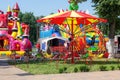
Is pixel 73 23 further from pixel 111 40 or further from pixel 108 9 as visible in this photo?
pixel 111 40

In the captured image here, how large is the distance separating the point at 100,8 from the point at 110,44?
341cm

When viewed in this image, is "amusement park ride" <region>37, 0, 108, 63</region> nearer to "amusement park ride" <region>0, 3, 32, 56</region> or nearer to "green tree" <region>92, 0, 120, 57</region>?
"green tree" <region>92, 0, 120, 57</region>

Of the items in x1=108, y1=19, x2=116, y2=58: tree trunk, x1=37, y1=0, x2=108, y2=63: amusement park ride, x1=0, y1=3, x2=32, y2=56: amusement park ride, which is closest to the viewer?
x1=37, y1=0, x2=108, y2=63: amusement park ride

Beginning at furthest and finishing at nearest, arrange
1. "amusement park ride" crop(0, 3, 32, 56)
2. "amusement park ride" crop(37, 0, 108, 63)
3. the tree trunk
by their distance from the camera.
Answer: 1. the tree trunk
2. "amusement park ride" crop(0, 3, 32, 56)
3. "amusement park ride" crop(37, 0, 108, 63)

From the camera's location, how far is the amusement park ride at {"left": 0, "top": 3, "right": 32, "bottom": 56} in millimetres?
26078

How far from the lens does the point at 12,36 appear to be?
30.2 m

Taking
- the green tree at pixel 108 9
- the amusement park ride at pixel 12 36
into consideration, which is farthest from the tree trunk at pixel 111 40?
the amusement park ride at pixel 12 36

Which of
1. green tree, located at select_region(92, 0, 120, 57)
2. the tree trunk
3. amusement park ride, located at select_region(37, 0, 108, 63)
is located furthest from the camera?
the tree trunk

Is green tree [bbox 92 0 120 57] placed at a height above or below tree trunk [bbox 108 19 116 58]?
above

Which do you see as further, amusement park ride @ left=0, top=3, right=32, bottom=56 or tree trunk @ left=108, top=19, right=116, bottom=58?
tree trunk @ left=108, top=19, right=116, bottom=58

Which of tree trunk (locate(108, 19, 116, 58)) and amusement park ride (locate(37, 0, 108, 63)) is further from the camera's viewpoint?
tree trunk (locate(108, 19, 116, 58))

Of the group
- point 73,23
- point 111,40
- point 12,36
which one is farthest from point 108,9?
point 12,36

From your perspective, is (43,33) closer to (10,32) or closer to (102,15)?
(10,32)

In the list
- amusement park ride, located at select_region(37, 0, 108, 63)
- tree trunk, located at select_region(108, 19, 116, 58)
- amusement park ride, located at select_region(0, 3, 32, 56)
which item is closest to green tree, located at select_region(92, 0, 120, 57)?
tree trunk, located at select_region(108, 19, 116, 58)
